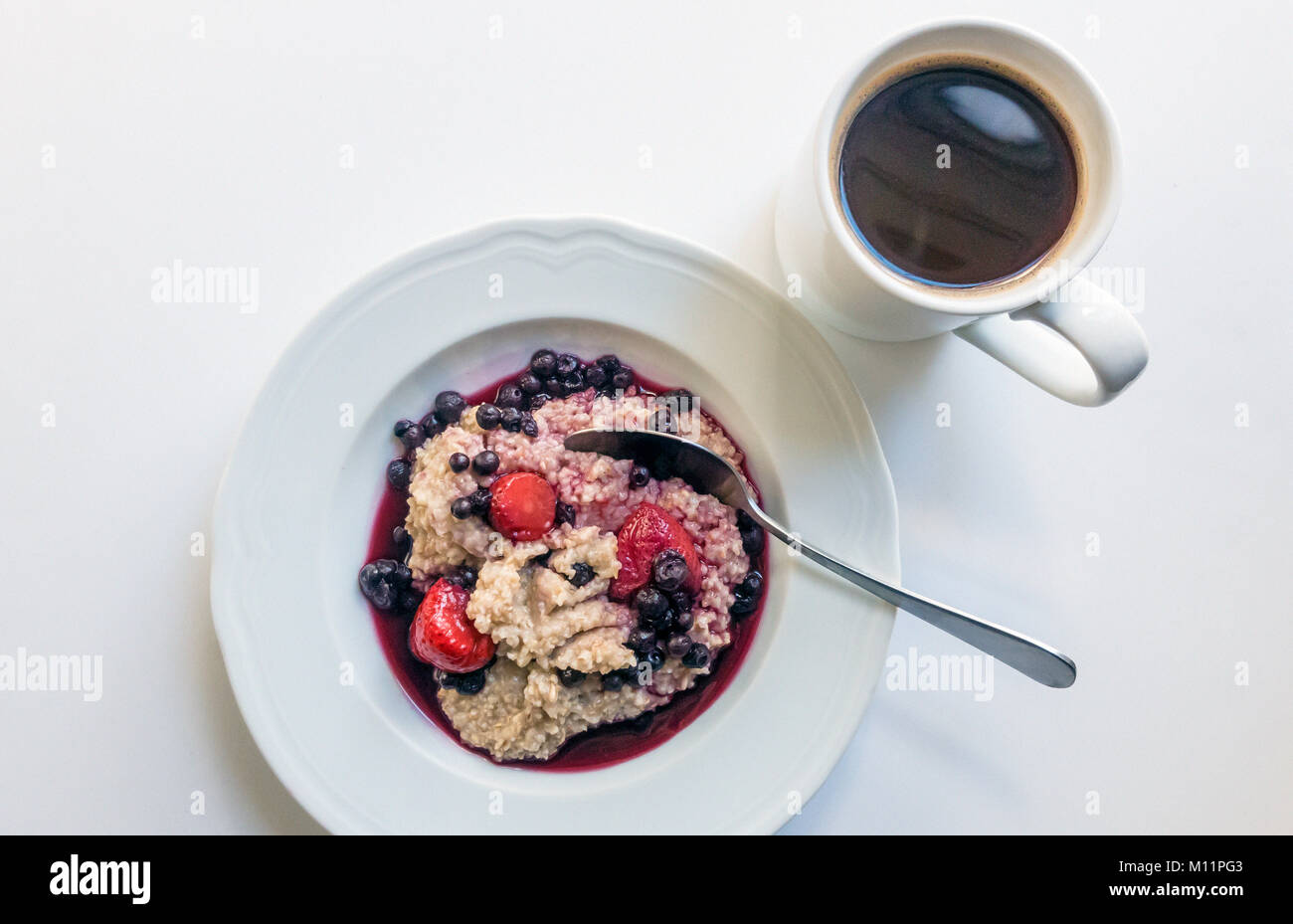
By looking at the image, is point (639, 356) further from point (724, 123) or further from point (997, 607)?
point (997, 607)

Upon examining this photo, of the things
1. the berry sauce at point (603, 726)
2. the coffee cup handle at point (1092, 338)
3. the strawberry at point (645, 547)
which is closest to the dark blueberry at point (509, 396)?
the berry sauce at point (603, 726)

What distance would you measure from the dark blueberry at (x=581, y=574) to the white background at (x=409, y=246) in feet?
2.15

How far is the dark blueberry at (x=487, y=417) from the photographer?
1660mm

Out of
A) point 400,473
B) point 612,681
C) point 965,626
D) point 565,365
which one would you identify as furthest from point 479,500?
point 965,626

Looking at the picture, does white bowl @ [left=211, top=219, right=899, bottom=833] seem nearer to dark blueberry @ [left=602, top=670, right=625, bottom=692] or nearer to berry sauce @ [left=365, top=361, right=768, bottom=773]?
berry sauce @ [left=365, top=361, right=768, bottom=773]

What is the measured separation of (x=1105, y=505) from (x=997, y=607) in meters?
0.31

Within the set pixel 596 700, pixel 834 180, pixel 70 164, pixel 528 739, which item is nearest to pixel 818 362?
pixel 834 180

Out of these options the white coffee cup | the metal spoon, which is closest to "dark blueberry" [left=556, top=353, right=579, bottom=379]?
the metal spoon

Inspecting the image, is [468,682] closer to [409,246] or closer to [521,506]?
[521,506]

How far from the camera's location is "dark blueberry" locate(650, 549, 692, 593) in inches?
62.6

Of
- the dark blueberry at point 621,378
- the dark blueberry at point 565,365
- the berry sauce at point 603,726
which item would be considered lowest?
the berry sauce at point 603,726

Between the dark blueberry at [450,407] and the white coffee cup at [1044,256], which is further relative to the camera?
the dark blueberry at [450,407]

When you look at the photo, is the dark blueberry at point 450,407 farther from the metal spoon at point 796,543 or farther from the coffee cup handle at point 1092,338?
the coffee cup handle at point 1092,338

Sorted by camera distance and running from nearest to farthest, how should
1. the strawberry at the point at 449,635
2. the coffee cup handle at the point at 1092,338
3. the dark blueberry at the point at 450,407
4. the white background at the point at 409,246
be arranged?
the coffee cup handle at the point at 1092,338, the strawberry at the point at 449,635, the dark blueberry at the point at 450,407, the white background at the point at 409,246
